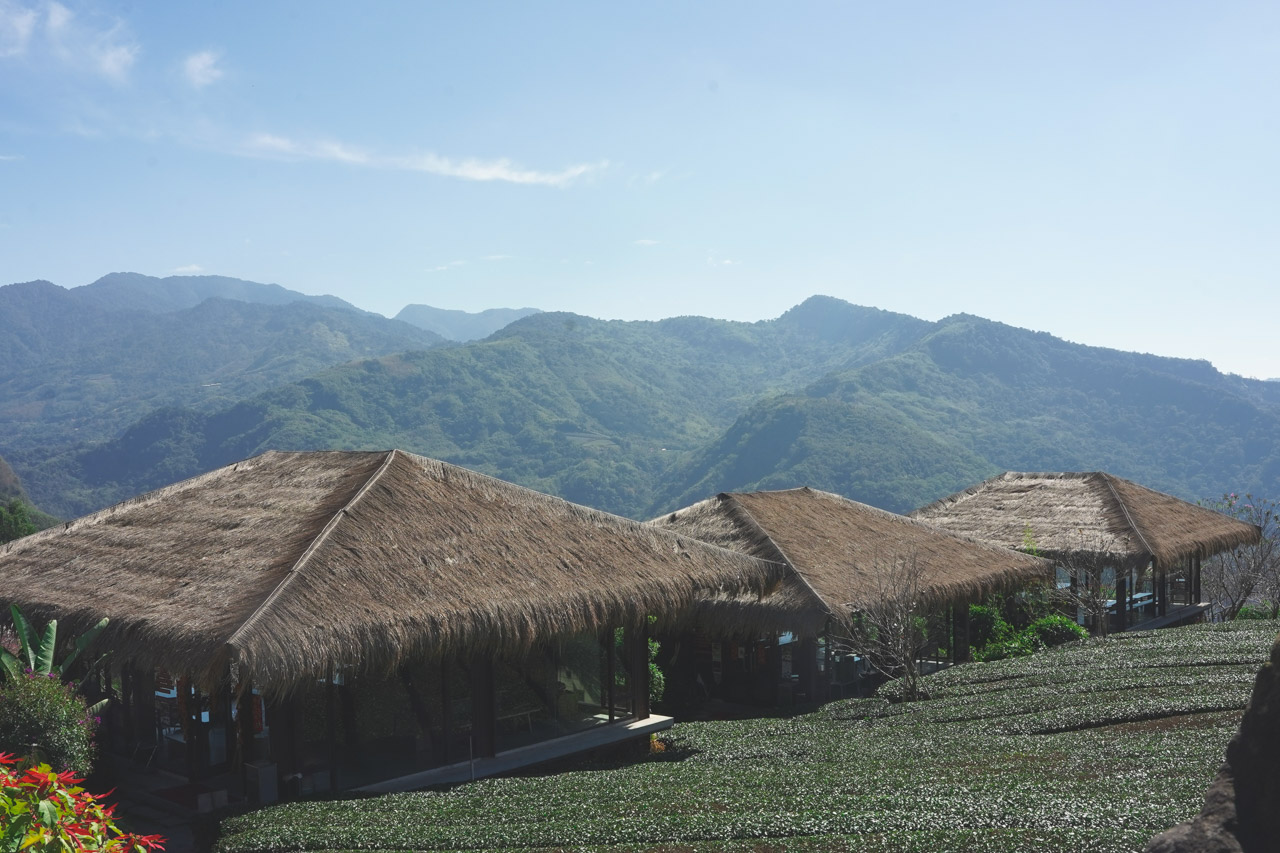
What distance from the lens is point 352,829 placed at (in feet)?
26.4

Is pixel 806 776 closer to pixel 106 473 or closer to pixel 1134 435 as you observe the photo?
pixel 106 473

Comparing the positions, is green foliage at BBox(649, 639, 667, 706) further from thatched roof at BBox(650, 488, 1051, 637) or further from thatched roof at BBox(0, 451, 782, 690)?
thatched roof at BBox(0, 451, 782, 690)

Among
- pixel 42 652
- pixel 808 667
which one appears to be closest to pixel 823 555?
pixel 808 667

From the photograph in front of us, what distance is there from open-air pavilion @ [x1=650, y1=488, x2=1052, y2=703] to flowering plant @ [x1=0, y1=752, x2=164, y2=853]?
39.3 feet

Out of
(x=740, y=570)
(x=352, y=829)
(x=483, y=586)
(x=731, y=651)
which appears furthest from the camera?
(x=731, y=651)

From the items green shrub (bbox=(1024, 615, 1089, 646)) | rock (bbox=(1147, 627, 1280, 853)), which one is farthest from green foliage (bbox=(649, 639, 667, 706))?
rock (bbox=(1147, 627, 1280, 853))

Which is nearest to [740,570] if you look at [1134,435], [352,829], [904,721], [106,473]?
[904,721]

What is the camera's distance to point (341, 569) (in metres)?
10.8

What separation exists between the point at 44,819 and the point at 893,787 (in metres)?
6.56

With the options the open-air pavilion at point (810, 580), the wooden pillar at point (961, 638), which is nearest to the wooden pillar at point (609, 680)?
the open-air pavilion at point (810, 580)

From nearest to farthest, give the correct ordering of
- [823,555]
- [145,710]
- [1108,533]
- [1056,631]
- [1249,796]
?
[1249,796]
[145,710]
[823,555]
[1056,631]
[1108,533]

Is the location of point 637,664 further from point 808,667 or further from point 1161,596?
point 1161,596

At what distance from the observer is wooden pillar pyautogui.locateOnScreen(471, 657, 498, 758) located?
38.8ft

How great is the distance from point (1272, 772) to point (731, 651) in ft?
45.3
